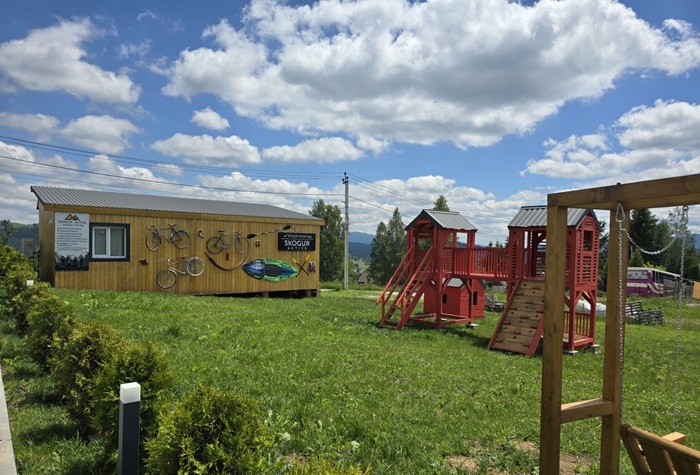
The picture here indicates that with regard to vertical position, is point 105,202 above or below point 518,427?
above

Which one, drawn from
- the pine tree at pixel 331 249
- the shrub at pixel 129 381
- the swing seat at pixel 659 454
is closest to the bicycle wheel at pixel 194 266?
the shrub at pixel 129 381

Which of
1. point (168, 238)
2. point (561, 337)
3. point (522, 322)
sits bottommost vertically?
point (522, 322)

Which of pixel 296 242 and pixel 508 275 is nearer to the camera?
pixel 508 275

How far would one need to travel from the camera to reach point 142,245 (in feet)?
54.7

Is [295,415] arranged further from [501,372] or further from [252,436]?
[501,372]

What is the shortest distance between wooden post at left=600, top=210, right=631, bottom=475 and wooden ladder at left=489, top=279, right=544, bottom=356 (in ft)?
26.6

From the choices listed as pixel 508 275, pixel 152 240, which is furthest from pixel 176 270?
pixel 508 275

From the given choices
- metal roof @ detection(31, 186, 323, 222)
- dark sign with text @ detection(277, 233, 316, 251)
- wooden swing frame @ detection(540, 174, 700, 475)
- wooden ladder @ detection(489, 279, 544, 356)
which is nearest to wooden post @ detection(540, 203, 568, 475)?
wooden swing frame @ detection(540, 174, 700, 475)

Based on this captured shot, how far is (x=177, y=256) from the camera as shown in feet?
57.4

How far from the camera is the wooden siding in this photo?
1559 centimetres

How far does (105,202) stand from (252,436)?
16215 millimetres

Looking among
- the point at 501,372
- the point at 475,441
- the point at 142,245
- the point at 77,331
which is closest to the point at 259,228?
the point at 142,245

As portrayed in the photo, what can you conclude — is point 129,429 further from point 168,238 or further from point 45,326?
point 168,238

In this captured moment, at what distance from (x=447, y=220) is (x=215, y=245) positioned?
9.08m
